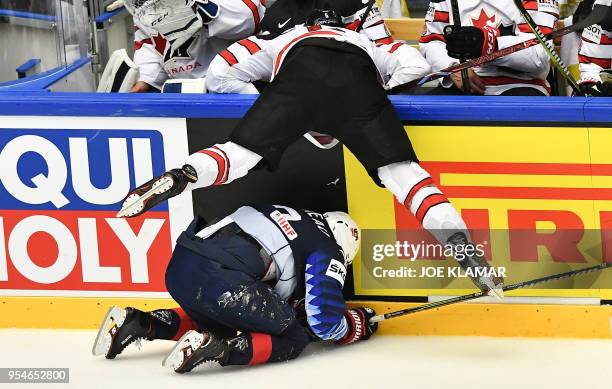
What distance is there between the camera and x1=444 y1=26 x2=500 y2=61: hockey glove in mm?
4281

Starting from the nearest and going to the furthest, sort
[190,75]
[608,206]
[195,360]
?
[195,360]
[608,206]
[190,75]

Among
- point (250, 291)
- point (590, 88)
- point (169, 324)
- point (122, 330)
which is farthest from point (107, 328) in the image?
point (590, 88)

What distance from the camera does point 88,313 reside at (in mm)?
4152

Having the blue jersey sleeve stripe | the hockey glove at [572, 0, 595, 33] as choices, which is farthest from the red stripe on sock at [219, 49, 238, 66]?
the hockey glove at [572, 0, 595, 33]

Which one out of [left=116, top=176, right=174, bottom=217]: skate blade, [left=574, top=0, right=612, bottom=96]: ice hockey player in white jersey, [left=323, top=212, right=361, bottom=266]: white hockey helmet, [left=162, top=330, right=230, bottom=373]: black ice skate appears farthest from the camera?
[left=574, top=0, right=612, bottom=96]: ice hockey player in white jersey

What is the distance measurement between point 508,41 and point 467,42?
244 mm

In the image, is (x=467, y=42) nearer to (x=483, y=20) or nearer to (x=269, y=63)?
(x=483, y=20)

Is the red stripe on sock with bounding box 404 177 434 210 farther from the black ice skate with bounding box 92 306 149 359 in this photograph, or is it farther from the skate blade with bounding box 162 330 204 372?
the black ice skate with bounding box 92 306 149 359

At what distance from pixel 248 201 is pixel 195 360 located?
25.3 inches

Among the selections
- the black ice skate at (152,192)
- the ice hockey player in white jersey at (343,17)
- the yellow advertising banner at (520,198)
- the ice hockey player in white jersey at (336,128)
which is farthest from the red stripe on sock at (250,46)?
the black ice skate at (152,192)

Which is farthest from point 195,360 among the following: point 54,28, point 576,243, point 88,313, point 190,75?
point 54,28

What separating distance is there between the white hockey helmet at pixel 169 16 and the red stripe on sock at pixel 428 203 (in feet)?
4.58

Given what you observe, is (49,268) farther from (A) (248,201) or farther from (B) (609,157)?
(B) (609,157)

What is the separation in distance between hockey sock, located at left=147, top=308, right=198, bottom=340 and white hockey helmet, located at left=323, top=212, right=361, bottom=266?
54 cm
